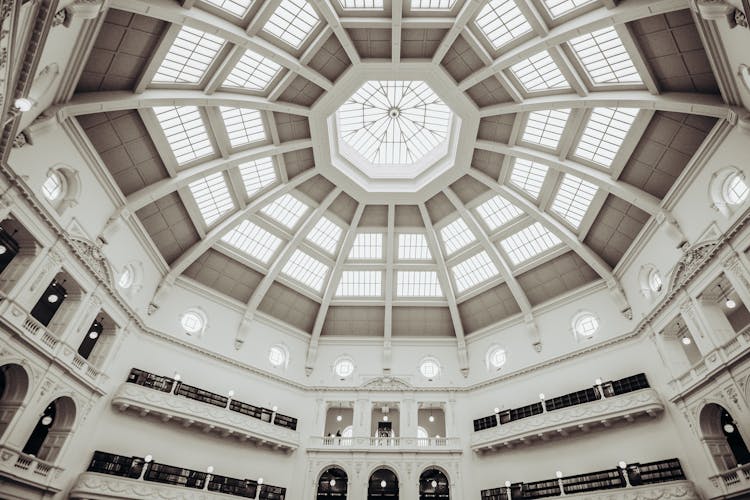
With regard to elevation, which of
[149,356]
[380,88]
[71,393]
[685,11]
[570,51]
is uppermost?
[380,88]

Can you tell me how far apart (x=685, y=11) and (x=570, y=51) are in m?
4.80

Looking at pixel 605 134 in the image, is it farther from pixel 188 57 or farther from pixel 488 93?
pixel 188 57

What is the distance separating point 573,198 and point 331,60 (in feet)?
54.7

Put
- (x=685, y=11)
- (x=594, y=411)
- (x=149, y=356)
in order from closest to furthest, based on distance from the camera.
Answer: (x=685, y=11)
(x=594, y=411)
(x=149, y=356)

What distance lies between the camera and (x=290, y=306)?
32.6 metres

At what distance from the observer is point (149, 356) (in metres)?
25.3

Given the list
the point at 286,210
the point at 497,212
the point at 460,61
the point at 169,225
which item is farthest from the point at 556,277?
the point at 169,225

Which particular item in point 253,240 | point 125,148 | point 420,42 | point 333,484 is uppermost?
point 420,42

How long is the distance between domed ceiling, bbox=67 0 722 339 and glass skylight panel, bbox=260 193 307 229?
0.45ft

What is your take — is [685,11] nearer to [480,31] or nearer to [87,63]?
[480,31]

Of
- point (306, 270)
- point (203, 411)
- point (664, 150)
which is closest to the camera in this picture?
point (664, 150)

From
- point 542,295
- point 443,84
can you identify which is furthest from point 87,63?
point 542,295

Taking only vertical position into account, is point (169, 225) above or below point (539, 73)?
below

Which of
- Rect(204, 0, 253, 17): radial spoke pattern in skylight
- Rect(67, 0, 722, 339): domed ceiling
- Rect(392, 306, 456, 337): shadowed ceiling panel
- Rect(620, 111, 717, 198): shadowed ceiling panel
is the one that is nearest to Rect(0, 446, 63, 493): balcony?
Rect(67, 0, 722, 339): domed ceiling
